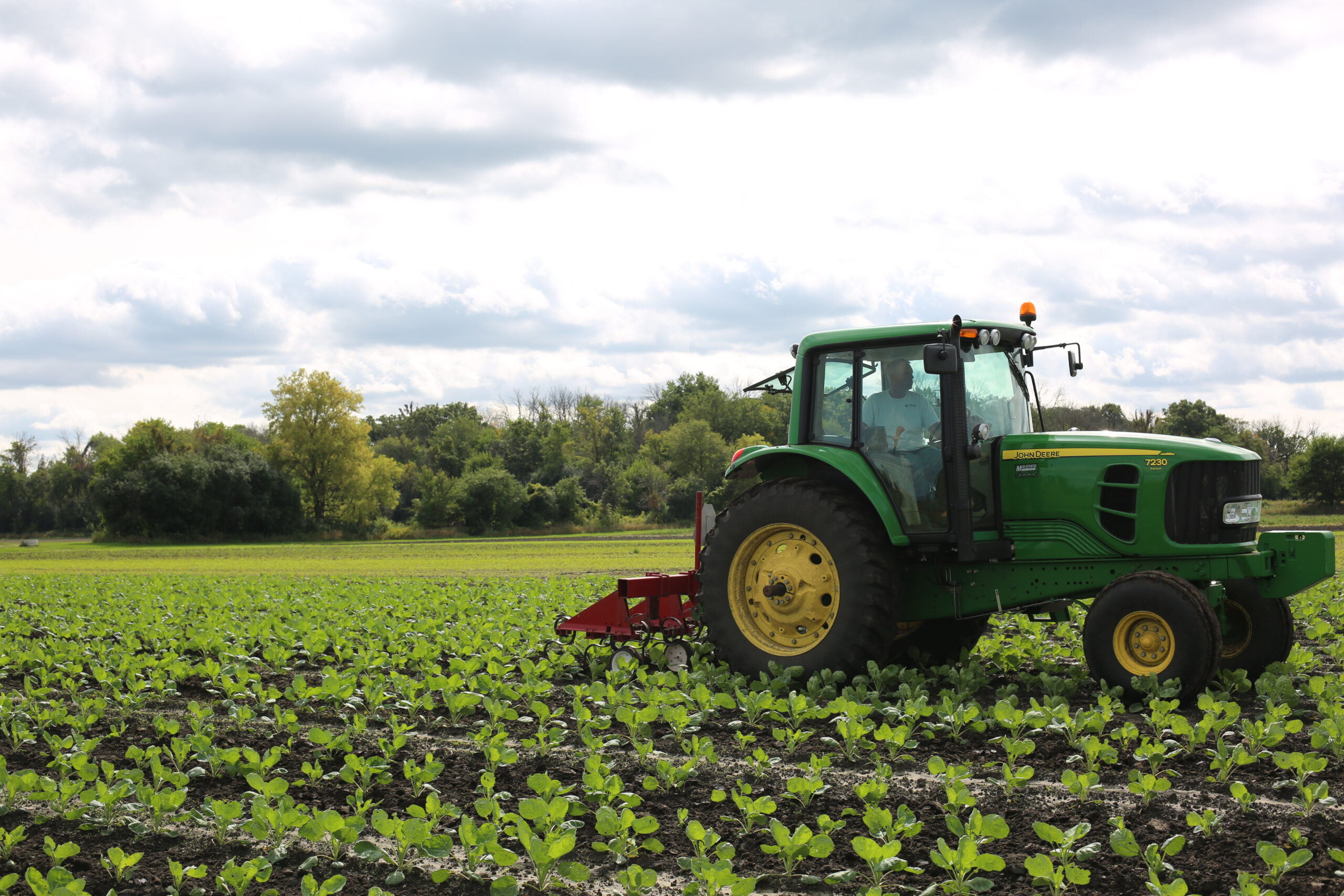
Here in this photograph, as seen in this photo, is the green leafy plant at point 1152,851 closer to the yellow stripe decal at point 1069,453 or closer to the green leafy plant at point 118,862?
the yellow stripe decal at point 1069,453

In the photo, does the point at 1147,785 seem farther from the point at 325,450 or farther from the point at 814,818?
the point at 325,450

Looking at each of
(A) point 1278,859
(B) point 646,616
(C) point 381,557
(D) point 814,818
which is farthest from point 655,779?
(C) point 381,557

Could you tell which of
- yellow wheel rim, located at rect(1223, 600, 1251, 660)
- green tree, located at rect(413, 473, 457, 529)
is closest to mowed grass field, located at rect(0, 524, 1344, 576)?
green tree, located at rect(413, 473, 457, 529)

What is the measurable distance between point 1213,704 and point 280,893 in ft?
15.4

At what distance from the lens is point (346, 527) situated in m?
57.1

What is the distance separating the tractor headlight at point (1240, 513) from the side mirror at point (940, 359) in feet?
6.73

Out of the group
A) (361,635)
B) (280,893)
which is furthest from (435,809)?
(361,635)

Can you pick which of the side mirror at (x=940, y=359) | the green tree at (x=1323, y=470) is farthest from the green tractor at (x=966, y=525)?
the green tree at (x=1323, y=470)

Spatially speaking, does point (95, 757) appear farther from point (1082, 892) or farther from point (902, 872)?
point (1082, 892)

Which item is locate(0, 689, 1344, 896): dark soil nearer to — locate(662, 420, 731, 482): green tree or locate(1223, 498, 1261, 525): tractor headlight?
locate(1223, 498, 1261, 525): tractor headlight

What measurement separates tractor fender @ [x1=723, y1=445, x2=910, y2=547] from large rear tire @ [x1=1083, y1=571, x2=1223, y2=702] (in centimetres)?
133

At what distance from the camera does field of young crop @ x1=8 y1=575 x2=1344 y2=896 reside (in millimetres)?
3871

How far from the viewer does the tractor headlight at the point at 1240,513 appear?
6750 millimetres

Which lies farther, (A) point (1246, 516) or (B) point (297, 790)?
(A) point (1246, 516)
